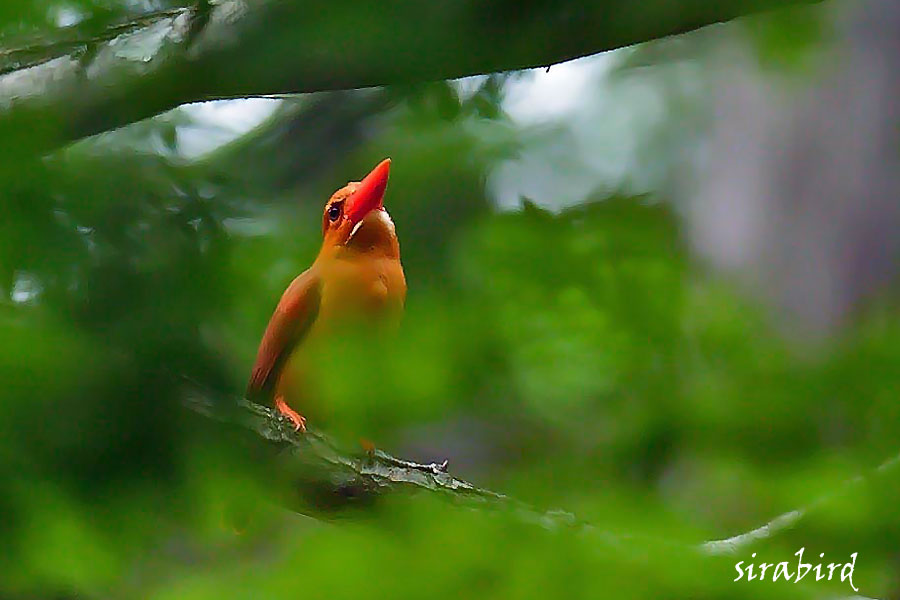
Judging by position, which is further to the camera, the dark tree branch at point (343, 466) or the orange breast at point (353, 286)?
the orange breast at point (353, 286)

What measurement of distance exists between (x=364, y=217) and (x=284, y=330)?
0.13m

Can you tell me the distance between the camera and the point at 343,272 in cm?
45

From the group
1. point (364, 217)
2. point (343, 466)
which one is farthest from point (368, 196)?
point (343, 466)

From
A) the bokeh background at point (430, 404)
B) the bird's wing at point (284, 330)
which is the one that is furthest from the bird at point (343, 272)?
the bokeh background at point (430, 404)

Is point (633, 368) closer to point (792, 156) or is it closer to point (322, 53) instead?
point (322, 53)

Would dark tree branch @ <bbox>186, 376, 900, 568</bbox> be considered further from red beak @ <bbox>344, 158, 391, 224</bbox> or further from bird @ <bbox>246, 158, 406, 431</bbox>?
red beak @ <bbox>344, 158, 391, 224</bbox>

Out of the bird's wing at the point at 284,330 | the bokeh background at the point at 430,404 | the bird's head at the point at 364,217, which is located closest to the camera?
the bokeh background at the point at 430,404

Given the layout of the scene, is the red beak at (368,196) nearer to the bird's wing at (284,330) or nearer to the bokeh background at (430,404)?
the bird's wing at (284,330)

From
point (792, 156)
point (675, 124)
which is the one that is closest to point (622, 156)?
point (675, 124)

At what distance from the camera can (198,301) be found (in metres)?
0.15

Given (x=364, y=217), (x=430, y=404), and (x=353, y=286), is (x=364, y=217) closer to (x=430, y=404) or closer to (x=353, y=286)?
(x=353, y=286)

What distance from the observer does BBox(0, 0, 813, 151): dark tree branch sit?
15cm

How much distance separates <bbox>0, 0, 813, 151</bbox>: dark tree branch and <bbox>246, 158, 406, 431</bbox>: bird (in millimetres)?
109

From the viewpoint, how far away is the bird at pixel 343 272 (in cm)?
31
